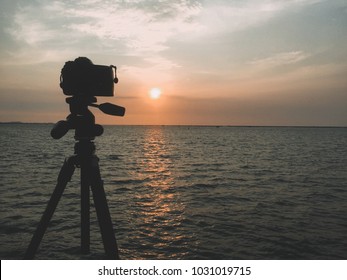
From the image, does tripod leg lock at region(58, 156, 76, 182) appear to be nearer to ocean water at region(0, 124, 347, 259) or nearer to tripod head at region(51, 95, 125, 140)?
tripod head at region(51, 95, 125, 140)

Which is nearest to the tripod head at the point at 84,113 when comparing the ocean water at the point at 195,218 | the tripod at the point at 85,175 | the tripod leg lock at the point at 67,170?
the tripod at the point at 85,175

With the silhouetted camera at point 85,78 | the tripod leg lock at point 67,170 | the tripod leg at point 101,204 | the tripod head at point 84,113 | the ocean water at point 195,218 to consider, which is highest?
the silhouetted camera at point 85,78

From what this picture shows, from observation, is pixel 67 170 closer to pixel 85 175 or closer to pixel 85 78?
pixel 85 175

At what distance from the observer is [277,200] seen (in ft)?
42.9

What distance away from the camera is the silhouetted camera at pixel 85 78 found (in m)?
3.18

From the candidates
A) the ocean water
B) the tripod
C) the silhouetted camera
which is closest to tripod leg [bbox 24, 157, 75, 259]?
the tripod

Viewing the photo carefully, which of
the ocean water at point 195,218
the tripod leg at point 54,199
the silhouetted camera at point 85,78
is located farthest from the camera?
the ocean water at point 195,218

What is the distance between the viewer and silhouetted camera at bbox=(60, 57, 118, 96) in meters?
3.18

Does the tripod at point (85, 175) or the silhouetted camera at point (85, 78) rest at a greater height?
the silhouetted camera at point (85, 78)

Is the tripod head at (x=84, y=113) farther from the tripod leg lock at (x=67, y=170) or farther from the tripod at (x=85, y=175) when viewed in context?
the tripod leg lock at (x=67, y=170)

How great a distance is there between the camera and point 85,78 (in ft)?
10.5

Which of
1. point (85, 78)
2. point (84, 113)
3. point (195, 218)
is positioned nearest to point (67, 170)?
point (84, 113)

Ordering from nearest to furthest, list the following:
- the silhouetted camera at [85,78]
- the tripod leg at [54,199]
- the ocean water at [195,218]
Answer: the silhouetted camera at [85,78]
the tripod leg at [54,199]
the ocean water at [195,218]
